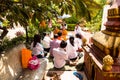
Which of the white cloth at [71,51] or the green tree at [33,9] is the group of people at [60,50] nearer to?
the white cloth at [71,51]

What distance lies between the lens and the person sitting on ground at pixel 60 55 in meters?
6.78

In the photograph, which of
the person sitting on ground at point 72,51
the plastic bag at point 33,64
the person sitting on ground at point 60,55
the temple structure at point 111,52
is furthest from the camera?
the person sitting on ground at point 72,51

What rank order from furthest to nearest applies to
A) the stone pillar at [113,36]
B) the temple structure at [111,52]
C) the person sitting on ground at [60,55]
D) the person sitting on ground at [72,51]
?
1. the person sitting on ground at [72,51]
2. the person sitting on ground at [60,55]
3. the stone pillar at [113,36]
4. the temple structure at [111,52]

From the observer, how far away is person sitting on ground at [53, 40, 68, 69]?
6.78m

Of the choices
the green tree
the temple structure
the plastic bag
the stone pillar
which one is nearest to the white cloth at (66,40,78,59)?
the plastic bag

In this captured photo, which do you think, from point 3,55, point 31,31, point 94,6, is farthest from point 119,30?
point 31,31

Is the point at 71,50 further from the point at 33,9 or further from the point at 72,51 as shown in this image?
the point at 33,9

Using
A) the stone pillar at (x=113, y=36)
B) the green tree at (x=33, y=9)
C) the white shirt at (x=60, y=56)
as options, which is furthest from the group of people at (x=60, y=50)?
the green tree at (x=33, y=9)

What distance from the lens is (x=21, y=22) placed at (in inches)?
100

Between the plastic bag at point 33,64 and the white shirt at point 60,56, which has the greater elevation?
the plastic bag at point 33,64

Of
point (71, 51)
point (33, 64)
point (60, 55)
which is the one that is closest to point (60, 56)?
point (60, 55)

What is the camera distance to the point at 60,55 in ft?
22.5

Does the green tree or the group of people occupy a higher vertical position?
the green tree

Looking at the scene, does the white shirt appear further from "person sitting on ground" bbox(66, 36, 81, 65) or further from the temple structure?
the temple structure
